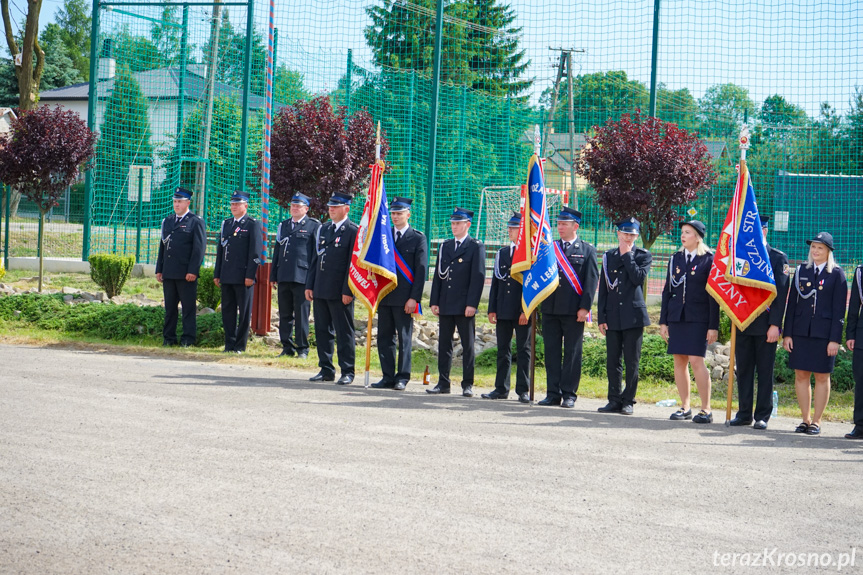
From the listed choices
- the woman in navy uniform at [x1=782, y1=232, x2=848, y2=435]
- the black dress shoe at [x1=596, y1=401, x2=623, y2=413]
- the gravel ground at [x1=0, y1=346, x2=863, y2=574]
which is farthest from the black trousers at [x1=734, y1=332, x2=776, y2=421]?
the black dress shoe at [x1=596, y1=401, x2=623, y2=413]

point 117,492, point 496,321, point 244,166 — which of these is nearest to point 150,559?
point 117,492

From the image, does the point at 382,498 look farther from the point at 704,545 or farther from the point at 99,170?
the point at 99,170

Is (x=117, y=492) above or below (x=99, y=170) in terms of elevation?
below

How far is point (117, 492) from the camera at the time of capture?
17.3 feet

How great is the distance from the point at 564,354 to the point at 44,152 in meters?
10.4

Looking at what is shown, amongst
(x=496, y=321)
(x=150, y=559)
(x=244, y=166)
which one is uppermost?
(x=244, y=166)

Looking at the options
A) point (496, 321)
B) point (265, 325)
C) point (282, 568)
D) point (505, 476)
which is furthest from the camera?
point (265, 325)

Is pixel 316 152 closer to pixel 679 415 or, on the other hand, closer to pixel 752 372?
pixel 679 415

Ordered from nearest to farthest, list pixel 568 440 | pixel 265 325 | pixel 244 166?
1. pixel 568 440
2. pixel 265 325
3. pixel 244 166

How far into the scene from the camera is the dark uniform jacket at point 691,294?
349 inches

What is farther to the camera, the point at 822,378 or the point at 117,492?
the point at 822,378

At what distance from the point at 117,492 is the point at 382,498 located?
1488 millimetres

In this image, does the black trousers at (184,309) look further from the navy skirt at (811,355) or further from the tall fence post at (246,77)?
the navy skirt at (811,355)

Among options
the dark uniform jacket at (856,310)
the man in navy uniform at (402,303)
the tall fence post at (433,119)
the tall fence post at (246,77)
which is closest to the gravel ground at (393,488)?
the dark uniform jacket at (856,310)
